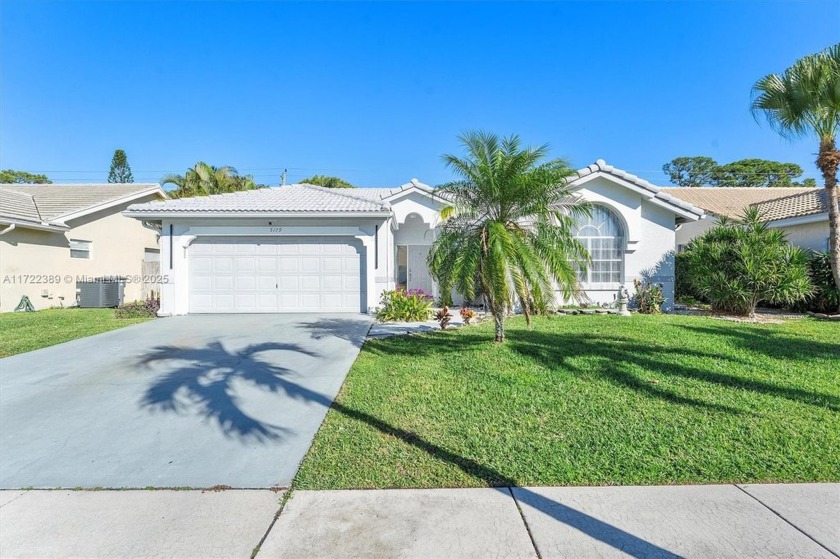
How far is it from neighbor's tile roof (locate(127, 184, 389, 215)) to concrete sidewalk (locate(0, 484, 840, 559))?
1037 centimetres

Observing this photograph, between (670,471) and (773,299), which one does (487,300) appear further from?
(773,299)

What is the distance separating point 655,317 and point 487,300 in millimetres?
6870

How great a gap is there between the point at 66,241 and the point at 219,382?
15.8 meters

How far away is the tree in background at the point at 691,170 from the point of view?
171ft

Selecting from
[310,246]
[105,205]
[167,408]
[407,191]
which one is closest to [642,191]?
[407,191]

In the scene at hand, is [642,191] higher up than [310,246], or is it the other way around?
[642,191]

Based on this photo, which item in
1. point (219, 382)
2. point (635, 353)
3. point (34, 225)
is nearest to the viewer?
point (219, 382)

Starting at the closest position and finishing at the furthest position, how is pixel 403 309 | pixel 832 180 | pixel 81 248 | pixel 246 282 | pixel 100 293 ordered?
pixel 832 180, pixel 403 309, pixel 246 282, pixel 100 293, pixel 81 248

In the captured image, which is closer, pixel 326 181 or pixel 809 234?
pixel 809 234

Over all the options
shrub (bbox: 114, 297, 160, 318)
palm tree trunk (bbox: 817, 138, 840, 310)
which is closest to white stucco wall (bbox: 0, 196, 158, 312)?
shrub (bbox: 114, 297, 160, 318)

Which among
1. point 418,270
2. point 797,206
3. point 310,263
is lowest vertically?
point 418,270

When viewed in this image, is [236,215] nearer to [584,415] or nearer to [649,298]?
[584,415]

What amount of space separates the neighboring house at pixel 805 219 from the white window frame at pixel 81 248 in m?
26.2

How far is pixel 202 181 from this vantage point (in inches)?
904
